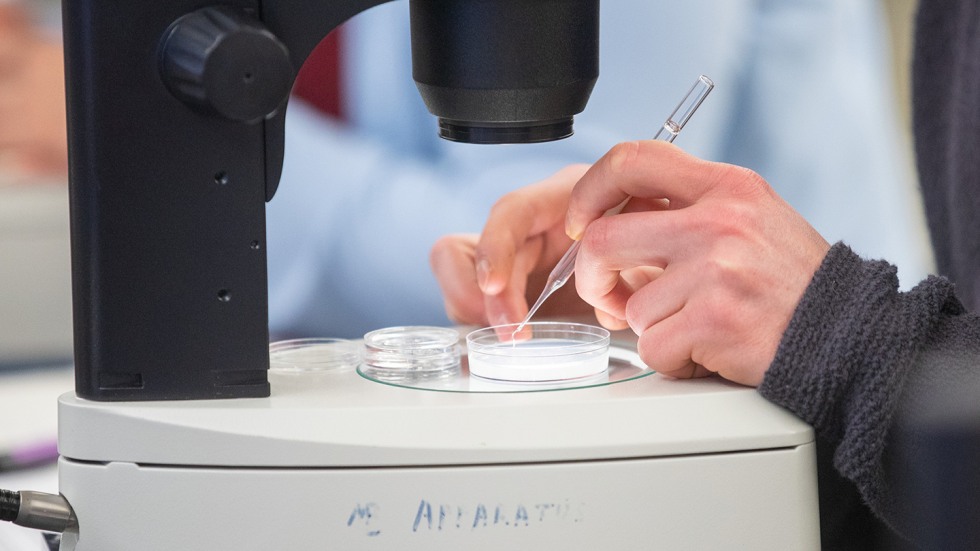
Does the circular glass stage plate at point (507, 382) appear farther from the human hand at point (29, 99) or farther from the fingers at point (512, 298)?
the human hand at point (29, 99)

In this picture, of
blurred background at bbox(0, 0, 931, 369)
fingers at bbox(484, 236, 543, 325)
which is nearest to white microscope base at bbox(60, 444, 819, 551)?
fingers at bbox(484, 236, 543, 325)

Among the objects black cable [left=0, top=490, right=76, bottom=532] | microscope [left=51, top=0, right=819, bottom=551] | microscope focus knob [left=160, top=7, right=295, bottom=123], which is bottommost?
black cable [left=0, top=490, right=76, bottom=532]

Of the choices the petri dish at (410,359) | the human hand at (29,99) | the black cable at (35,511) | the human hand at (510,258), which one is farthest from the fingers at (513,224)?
the human hand at (29,99)

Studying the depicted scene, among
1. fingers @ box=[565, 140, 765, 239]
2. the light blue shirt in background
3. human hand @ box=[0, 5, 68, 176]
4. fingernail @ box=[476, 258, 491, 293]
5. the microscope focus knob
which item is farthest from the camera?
the light blue shirt in background

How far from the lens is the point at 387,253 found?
151 centimetres

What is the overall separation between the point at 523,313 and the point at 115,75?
35cm

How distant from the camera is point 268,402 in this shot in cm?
58

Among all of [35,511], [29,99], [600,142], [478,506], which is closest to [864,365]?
[478,506]

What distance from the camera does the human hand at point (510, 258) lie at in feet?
2.60

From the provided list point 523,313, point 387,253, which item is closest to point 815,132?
point 387,253

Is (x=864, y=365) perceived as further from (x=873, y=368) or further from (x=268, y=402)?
(x=268, y=402)

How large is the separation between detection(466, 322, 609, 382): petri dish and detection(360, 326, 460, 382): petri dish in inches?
0.6

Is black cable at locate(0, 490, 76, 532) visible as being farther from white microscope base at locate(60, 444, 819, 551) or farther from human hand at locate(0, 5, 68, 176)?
human hand at locate(0, 5, 68, 176)

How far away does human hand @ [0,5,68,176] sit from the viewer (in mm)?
1307
